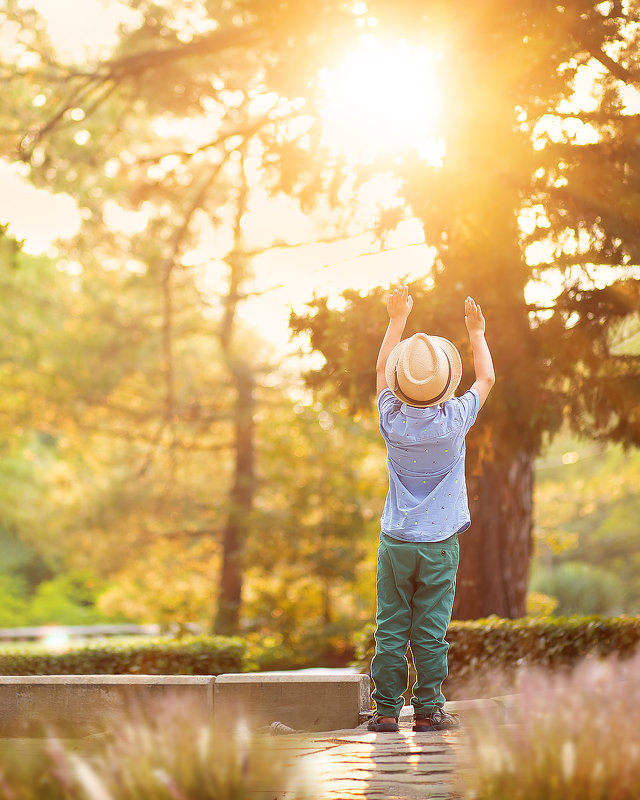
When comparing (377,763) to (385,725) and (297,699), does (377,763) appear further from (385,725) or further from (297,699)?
(297,699)

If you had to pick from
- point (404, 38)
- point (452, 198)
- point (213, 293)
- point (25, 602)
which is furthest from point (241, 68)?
point (25, 602)

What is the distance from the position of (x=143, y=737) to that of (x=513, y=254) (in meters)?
4.83

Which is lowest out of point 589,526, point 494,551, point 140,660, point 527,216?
point 589,526

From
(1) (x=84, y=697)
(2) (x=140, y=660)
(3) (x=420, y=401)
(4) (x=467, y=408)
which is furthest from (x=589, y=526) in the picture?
(3) (x=420, y=401)

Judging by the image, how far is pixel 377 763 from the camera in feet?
12.0

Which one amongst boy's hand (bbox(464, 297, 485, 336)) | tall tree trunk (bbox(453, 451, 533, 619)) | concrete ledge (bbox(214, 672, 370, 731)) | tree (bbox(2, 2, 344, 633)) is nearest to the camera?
boy's hand (bbox(464, 297, 485, 336))

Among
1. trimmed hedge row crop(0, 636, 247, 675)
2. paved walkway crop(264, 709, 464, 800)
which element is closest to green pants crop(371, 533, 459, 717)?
paved walkway crop(264, 709, 464, 800)

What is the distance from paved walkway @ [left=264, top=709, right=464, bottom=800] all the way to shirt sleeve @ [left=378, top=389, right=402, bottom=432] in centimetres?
135

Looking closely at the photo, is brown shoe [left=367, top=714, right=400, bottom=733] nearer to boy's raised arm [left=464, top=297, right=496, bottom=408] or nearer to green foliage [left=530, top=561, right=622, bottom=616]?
boy's raised arm [left=464, top=297, right=496, bottom=408]

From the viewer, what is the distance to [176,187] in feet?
47.9

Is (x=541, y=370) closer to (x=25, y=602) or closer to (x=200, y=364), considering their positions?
(x=200, y=364)

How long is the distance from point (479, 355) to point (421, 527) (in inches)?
33.8

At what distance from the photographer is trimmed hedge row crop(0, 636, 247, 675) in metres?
8.02

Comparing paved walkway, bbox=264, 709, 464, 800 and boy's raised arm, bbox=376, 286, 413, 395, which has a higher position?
boy's raised arm, bbox=376, 286, 413, 395
